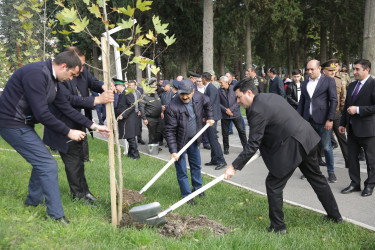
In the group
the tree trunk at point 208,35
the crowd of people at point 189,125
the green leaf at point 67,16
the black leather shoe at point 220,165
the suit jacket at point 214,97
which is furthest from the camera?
the tree trunk at point 208,35

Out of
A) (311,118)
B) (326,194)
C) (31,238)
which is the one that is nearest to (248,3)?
(311,118)

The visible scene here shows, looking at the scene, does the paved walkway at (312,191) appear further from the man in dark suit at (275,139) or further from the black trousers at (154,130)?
the black trousers at (154,130)

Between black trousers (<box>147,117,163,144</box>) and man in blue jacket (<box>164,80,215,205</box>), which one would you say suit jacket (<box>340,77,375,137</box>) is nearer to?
man in blue jacket (<box>164,80,215,205</box>)

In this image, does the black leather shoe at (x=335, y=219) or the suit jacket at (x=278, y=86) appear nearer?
the black leather shoe at (x=335, y=219)

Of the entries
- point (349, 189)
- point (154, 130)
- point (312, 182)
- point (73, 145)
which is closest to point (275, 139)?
point (312, 182)

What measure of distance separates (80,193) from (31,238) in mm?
1684

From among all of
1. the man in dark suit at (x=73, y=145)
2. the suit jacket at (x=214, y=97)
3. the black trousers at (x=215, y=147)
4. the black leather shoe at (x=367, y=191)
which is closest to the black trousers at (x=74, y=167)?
the man in dark suit at (x=73, y=145)

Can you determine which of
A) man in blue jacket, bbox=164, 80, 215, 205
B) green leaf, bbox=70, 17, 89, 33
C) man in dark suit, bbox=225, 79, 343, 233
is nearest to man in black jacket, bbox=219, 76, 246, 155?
man in blue jacket, bbox=164, 80, 215, 205

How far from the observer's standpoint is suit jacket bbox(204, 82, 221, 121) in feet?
29.7

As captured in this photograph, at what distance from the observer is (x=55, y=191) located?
12.9 ft

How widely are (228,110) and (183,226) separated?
5154mm

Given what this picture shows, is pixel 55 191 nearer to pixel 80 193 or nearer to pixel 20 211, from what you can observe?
pixel 20 211

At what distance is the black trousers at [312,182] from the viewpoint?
13.7 feet

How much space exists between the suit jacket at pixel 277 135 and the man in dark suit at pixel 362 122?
1.83 metres
